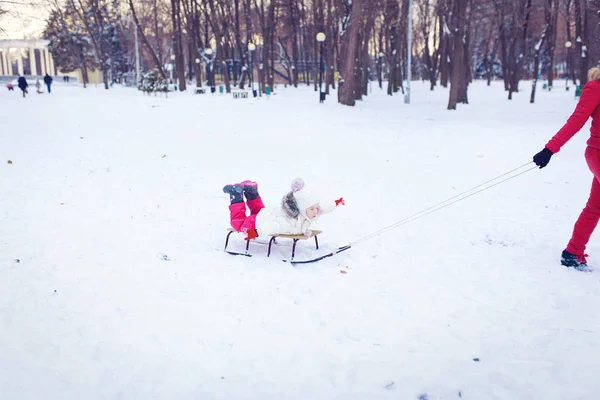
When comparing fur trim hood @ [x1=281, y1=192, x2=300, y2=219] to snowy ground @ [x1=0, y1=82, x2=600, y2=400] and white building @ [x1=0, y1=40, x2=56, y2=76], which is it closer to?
snowy ground @ [x1=0, y1=82, x2=600, y2=400]

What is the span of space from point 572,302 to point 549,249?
1.52 m

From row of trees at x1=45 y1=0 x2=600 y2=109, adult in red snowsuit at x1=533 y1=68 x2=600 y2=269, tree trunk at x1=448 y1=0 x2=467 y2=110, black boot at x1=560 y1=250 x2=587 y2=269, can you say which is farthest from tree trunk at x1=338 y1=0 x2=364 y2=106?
black boot at x1=560 y1=250 x2=587 y2=269

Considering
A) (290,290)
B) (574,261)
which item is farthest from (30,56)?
(574,261)

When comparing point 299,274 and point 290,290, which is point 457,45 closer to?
point 299,274

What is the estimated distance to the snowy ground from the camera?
341 cm

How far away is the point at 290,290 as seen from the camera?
15.7 feet

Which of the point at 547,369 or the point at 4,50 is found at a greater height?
the point at 4,50

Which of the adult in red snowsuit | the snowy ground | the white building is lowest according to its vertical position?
the snowy ground

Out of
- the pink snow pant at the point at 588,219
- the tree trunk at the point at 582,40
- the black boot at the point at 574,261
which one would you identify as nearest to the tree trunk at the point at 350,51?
the tree trunk at the point at 582,40

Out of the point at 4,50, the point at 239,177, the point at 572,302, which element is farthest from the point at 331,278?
the point at 4,50

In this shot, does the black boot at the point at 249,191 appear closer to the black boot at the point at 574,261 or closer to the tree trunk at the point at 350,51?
the black boot at the point at 574,261

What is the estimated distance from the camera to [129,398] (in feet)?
10.4

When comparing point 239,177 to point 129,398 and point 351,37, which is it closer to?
point 129,398

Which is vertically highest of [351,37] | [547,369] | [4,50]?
[4,50]
